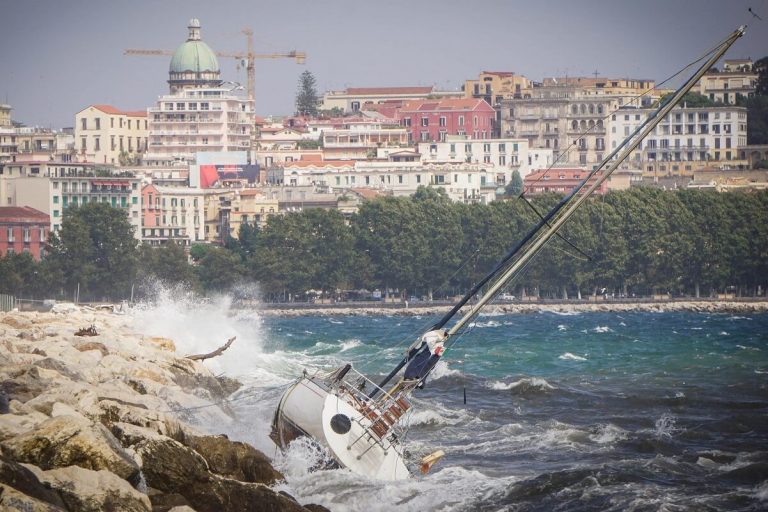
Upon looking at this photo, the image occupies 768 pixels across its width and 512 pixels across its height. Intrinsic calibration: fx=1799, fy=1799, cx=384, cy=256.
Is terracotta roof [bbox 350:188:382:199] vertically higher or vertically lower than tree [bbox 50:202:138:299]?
higher

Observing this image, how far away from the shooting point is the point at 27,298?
5089 inches

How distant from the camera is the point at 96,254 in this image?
13962 centimetres

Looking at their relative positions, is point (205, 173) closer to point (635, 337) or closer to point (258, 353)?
point (635, 337)

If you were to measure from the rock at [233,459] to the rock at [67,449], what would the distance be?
3873mm

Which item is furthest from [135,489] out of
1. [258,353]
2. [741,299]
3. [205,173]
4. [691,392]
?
[205,173]

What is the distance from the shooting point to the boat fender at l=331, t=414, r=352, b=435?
33.5 metres

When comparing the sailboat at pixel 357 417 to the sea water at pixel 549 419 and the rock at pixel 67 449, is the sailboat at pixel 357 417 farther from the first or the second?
the rock at pixel 67 449

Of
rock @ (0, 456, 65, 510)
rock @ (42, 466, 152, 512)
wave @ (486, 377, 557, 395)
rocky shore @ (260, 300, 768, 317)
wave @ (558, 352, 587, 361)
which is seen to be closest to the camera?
rock @ (0, 456, 65, 510)

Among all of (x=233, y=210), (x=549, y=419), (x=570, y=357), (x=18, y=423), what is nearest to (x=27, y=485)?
(x=18, y=423)

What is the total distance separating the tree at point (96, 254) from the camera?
136 meters

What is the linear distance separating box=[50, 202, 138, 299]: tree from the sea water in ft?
142

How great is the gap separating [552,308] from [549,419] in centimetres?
8971

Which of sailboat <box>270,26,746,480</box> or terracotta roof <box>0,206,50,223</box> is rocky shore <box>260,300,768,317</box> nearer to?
terracotta roof <box>0,206,50,223</box>

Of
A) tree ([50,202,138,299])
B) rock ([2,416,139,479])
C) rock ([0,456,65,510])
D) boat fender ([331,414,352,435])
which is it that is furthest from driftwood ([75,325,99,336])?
tree ([50,202,138,299])
